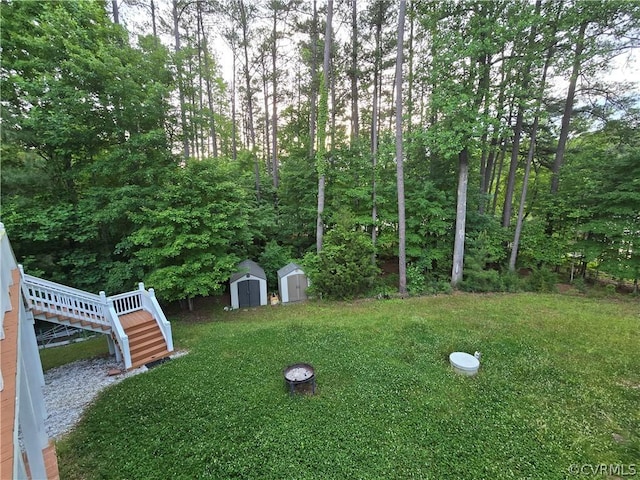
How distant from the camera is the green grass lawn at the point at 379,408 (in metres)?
3.42

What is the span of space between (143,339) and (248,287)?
419cm

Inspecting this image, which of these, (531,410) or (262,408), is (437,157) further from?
(262,408)

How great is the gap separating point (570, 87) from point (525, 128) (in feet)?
7.39

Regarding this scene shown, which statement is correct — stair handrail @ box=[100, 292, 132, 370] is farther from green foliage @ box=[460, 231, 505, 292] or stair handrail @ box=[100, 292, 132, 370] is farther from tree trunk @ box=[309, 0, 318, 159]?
green foliage @ box=[460, 231, 505, 292]

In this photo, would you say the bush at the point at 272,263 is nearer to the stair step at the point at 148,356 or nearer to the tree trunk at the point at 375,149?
the tree trunk at the point at 375,149

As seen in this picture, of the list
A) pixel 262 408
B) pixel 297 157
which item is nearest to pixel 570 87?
pixel 297 157

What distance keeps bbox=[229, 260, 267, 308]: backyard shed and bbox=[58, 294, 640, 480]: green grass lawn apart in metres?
2.81

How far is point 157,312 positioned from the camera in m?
6.61

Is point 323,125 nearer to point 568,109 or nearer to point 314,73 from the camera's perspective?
point 314,73

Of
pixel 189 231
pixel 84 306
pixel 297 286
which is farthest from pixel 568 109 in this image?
pixel 84 306

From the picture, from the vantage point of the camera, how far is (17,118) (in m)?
6.95

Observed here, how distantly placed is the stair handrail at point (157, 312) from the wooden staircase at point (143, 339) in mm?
114

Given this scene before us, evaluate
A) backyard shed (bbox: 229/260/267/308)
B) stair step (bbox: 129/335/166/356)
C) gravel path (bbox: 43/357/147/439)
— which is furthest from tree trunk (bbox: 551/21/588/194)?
gravel path (bbox: 43/357/147/439)

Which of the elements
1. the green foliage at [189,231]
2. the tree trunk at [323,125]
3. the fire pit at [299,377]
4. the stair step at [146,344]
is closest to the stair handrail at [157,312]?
the stair step at [146,344]
